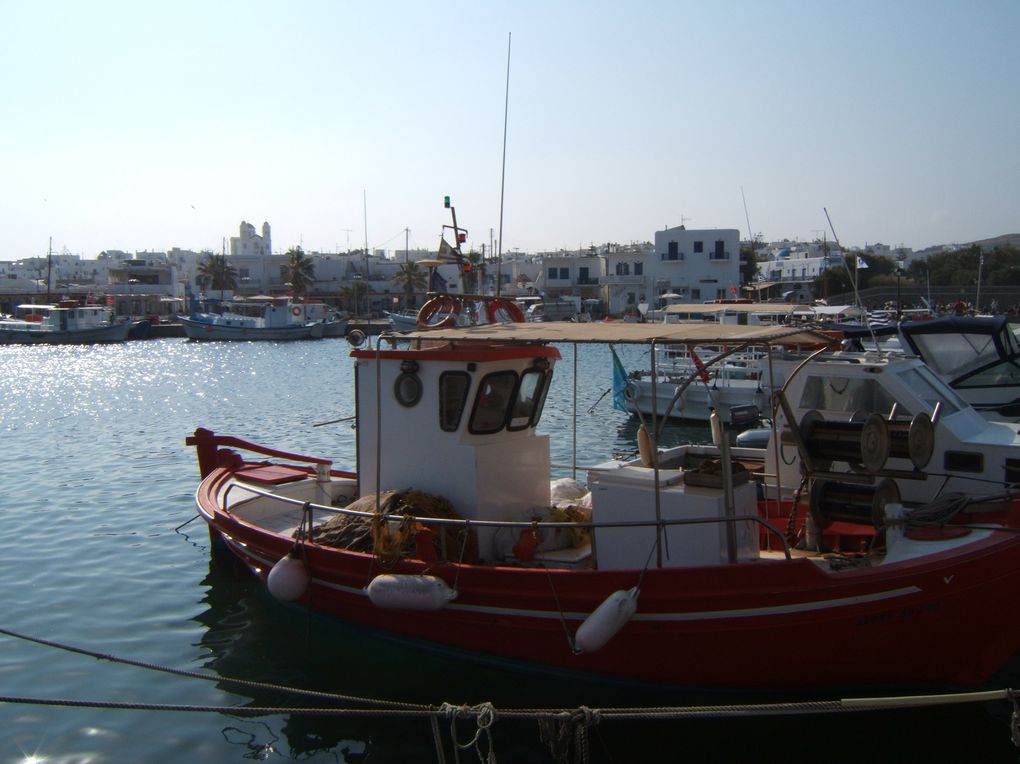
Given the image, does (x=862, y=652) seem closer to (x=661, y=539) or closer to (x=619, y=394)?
(x=661, y=539)

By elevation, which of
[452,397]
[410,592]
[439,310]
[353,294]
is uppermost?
[353,294]

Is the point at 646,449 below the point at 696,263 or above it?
below

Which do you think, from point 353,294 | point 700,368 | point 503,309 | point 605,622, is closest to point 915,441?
point 700,368

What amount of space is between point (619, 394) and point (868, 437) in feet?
58.2

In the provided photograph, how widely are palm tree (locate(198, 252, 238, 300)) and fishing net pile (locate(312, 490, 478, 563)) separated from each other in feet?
286

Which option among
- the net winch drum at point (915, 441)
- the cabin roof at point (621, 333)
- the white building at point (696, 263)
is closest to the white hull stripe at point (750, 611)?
the net winch drum at point (915, 441)

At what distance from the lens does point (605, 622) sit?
6602 mm

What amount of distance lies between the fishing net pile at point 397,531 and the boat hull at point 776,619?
1.64 ft

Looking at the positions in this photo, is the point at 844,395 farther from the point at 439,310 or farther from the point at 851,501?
the point at 439,310

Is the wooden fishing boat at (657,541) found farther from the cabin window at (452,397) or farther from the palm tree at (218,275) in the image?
the palm tree at (218,275)

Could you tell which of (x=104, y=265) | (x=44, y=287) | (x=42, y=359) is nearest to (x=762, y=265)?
(x=42, y=359)

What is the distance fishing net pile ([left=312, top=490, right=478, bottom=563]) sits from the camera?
800cm

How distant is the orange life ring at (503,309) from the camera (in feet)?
31.6

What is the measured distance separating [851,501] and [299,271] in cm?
8750
